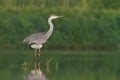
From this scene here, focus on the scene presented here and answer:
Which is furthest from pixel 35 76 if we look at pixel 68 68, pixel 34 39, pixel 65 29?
pixel 65 29

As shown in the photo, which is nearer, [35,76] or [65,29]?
[35,76]

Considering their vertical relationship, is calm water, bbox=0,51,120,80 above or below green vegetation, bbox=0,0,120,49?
below

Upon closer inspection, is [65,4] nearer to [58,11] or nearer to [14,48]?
[58,11]

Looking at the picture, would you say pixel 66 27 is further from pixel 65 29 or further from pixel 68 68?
pixel 68 68

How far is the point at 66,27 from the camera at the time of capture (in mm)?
33125

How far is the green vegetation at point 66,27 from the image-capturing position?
3177 cm

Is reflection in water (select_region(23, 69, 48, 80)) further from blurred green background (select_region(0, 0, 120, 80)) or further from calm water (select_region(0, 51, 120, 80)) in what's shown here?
blurred green background (select_region(0, 0, 120, 80))

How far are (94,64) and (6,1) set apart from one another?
1606 centimetres

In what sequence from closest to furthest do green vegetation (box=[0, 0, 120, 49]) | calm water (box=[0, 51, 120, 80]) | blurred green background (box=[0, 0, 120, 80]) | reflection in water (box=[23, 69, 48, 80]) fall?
reflection in water (box=[23, 69, 48, 80]) → calm water (box=[0, 51, 120, 80]) → blurred green background (box=[0, 0, 120, 80]) → green vegetation (box=[0, 0, 120, 49])

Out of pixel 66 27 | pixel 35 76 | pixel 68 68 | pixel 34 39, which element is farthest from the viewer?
pixel 66 27

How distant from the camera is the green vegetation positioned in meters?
31.8

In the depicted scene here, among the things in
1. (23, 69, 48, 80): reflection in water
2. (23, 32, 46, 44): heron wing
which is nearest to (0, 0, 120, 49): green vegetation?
(23, 32, 46, 44): heron wing

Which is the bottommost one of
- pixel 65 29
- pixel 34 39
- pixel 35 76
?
pixel 35 76

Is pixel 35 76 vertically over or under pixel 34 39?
under
